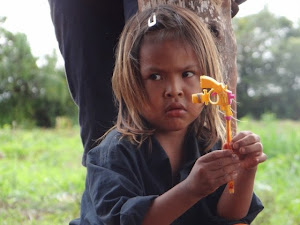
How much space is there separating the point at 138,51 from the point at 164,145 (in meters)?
0.31

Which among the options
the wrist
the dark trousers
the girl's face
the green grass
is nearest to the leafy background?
the green grass

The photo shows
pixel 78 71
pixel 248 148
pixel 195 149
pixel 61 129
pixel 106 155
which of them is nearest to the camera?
pixel 248 148

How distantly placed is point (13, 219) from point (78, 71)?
1346 mm

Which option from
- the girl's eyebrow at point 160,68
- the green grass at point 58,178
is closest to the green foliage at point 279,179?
the green grass at point 58,178

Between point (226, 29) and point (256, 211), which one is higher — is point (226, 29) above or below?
above

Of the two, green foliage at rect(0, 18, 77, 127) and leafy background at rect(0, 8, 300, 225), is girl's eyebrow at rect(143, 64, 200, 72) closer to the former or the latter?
leafy background at rect(0, 8, 300, 225)

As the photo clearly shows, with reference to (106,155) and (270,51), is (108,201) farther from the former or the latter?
(270,51)

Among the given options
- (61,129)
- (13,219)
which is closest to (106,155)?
(13,219)

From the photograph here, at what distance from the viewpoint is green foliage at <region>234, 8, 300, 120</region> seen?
28.2 ft

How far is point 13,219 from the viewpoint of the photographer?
3.33 meters

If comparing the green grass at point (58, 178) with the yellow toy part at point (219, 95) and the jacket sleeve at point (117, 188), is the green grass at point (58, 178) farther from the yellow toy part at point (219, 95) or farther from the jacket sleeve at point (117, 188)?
the yellow toy part at point (219, 95)

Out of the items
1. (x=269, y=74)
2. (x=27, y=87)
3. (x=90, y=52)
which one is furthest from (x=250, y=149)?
(x=269, y=74)

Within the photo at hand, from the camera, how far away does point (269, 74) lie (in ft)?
28.5

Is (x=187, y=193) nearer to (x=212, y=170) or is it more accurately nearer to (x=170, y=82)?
(x=212, y=170)
